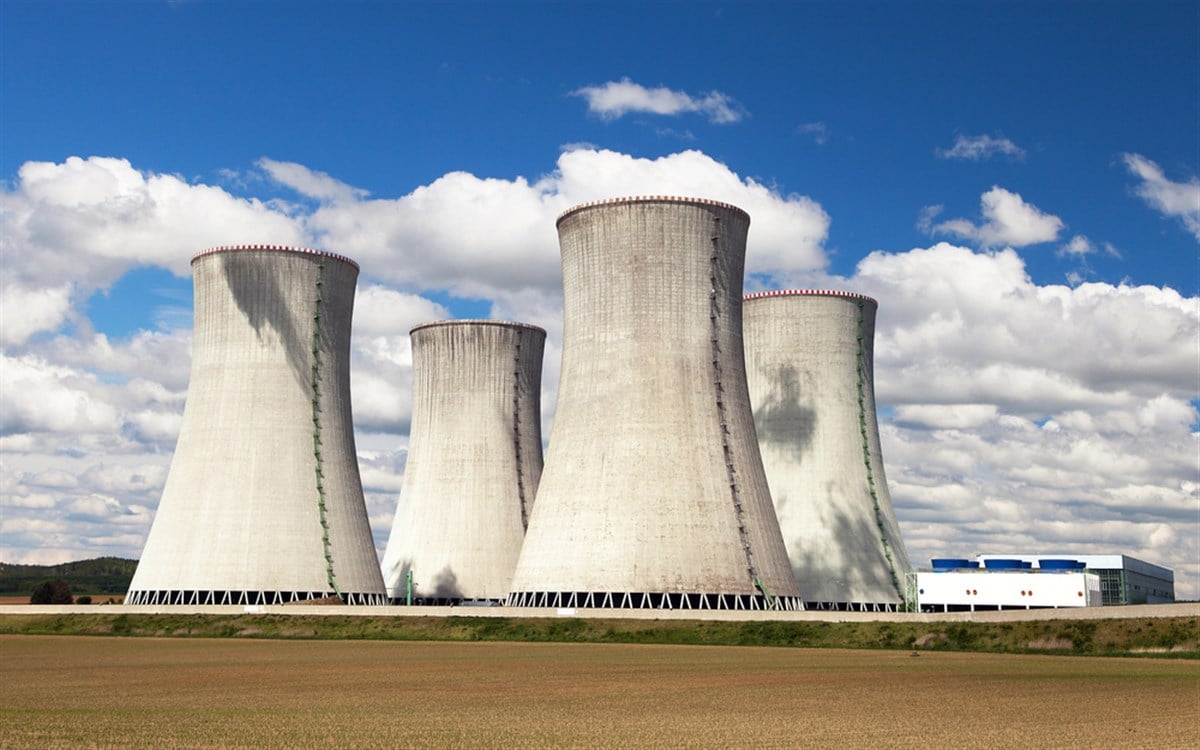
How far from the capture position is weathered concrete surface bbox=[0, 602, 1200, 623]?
1777 inches

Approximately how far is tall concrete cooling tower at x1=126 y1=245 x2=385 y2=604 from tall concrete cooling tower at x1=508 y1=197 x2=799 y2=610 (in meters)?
9.41

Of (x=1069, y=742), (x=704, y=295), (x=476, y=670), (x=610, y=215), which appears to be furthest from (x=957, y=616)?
(x=1069, y=742)

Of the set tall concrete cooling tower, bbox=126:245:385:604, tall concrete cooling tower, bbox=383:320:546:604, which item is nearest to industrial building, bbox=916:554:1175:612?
tall concrete cooling tower, bbox=383:320:546:604

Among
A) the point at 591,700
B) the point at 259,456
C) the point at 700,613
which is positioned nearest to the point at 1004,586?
the point at 700,613

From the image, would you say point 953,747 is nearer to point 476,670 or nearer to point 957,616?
point 476,670

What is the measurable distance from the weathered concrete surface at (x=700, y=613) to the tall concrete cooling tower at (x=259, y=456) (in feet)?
3.63

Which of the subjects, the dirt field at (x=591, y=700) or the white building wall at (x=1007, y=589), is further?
the white building wall at (x=1007, y=589)

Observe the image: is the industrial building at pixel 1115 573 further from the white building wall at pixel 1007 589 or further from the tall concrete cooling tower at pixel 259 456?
the tall concrete cooling tower at pixel 259 456

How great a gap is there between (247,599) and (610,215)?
69.8 ft

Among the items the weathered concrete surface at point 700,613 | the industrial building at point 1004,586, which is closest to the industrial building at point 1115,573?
the industrial building at point 1004,586

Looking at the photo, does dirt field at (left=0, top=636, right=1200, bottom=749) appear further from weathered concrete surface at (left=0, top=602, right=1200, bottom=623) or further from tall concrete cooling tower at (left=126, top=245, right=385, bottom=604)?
tall concrete cooling tower at (left=126, top=245, right=385, bottom=604)

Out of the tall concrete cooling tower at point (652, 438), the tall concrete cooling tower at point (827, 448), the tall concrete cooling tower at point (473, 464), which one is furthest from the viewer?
the tall concrete cooling tower at point (473, 464)

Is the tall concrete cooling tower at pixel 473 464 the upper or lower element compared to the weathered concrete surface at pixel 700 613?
upper

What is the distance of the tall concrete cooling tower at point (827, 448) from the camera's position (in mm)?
64000
